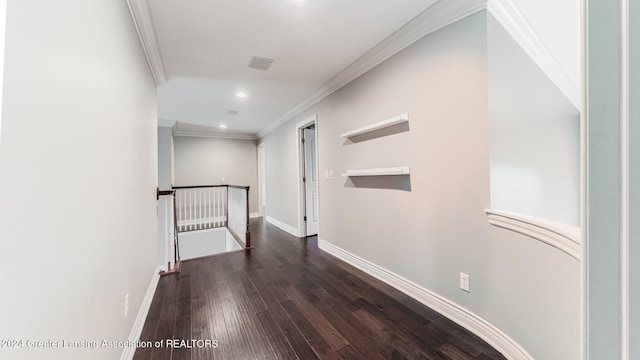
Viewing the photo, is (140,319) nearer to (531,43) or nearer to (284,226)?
(284,226)

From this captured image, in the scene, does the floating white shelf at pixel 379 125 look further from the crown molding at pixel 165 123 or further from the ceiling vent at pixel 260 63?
the crown molding at pixel 165 123

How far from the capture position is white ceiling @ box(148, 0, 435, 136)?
5.81 ft

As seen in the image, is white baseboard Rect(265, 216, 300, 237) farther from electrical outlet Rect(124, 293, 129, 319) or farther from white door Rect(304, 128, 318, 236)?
electrical outlet Rect(124, 293, 129, 319)

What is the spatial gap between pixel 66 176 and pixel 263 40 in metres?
1.89

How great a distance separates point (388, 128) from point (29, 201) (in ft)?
7.66

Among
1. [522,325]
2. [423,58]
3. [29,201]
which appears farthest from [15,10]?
[522,325]

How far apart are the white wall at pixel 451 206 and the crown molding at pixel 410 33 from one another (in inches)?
2.3

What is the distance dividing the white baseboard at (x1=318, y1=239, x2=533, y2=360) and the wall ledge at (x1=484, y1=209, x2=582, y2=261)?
2.25 ft

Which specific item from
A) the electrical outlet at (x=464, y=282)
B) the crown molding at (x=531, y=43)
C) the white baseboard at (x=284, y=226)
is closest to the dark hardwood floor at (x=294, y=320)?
Answer: the electrical outlet at (x=464, y=282)

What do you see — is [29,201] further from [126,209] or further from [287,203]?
[287,203]

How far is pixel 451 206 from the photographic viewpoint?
181 centimetres

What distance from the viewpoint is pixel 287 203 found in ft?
15.8

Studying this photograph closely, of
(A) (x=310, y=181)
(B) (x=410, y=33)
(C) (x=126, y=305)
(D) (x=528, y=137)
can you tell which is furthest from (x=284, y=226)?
(D) (x=528, y=137)
